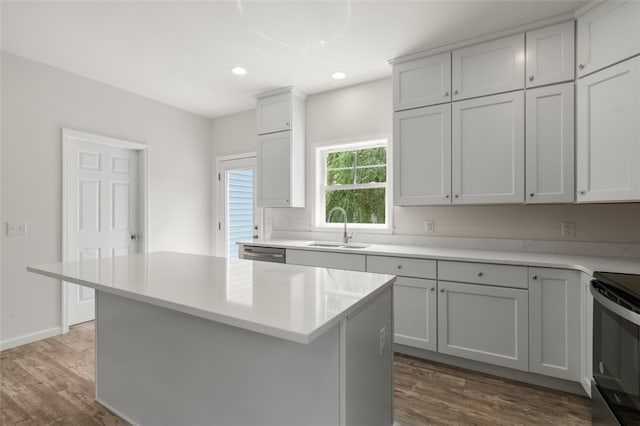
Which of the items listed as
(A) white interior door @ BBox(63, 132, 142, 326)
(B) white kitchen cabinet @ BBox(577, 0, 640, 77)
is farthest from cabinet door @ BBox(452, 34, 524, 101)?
(A) white interior door @ BBox(63, 132, 142, 326)

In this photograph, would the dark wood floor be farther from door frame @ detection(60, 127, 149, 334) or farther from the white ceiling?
the white ceiling

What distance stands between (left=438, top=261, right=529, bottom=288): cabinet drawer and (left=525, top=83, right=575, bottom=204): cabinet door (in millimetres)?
579

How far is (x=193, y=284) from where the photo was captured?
141cm

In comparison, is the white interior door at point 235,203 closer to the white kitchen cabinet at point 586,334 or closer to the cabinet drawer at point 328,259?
the cabinet drawer at point 328,259

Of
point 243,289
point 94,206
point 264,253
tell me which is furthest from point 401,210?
point 94,206

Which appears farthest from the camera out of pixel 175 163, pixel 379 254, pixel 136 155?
pixel 175 163

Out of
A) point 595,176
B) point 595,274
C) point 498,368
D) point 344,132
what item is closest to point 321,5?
point 344,132

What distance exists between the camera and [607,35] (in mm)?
2010

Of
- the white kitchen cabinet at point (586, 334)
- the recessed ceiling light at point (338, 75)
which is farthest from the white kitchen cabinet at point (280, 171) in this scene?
the white kitchen cabinet at point (586, 334)

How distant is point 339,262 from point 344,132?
154 centimetres

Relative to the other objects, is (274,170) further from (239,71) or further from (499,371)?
(499,371)

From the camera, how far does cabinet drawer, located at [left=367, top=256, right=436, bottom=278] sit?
250 centimetres

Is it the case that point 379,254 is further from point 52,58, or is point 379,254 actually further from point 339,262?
point 52,58

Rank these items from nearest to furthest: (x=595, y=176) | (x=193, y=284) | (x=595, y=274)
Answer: (x=193, y=284) < (x=595, y=274) < (x=595, y=176)
